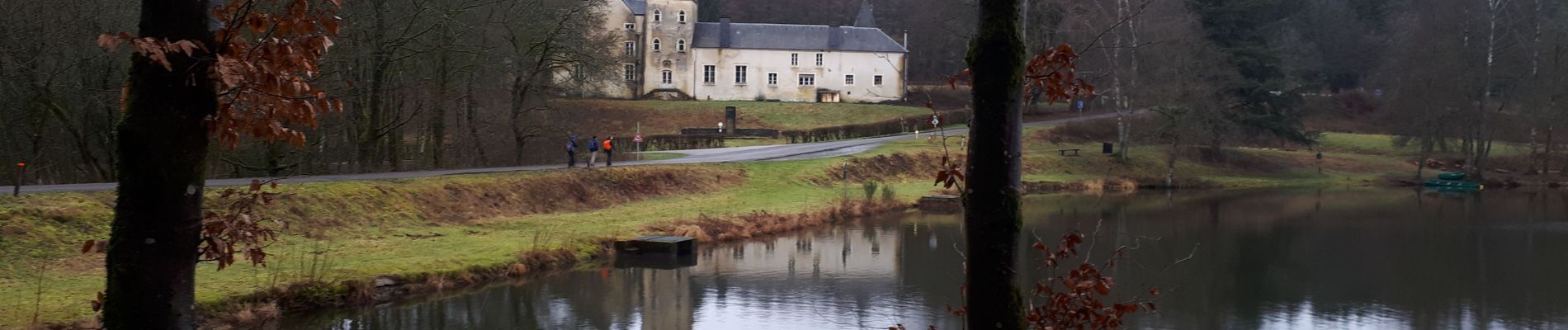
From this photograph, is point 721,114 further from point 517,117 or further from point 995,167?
point 995,167

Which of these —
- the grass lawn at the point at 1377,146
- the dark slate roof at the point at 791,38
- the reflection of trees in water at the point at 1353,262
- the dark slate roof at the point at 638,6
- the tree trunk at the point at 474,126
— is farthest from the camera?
the dark slate roof at the point at 791,38

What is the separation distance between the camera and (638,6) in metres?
66.0

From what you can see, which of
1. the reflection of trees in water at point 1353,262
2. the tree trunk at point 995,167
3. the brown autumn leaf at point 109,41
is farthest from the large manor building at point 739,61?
the brown autumn leaf at point 109,41

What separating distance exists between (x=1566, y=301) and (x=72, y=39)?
23.8 m

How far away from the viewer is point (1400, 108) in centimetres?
4741

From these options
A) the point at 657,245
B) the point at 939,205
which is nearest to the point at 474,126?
the point at 657,245

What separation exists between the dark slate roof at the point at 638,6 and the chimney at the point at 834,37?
9710mm

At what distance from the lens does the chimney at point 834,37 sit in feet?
218

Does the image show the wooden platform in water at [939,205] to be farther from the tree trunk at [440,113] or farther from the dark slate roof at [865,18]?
the dark slate roof at [865,18]

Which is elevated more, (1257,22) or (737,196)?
(1257,22)

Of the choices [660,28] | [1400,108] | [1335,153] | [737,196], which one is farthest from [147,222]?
[660,28]

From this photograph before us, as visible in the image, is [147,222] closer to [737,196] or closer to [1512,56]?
[737,196]

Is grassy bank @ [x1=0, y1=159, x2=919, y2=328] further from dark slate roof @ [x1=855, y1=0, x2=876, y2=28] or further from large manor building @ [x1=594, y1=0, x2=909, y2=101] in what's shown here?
dark slate roof @ [x1=855, y1=0, x2=876, y2=28]

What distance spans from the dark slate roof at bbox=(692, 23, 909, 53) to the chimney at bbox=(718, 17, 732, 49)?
0.17ft
